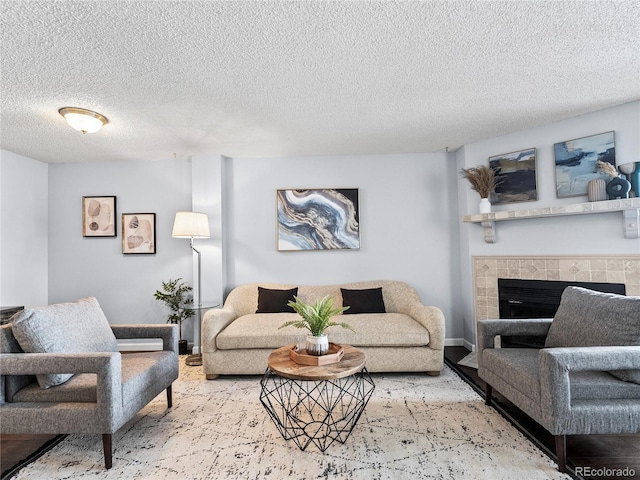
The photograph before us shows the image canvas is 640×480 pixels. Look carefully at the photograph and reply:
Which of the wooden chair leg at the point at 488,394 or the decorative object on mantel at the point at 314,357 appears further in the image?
the wooden chair leg at the point at 488,394

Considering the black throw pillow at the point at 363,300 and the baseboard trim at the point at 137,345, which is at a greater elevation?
the black throw pillow at the point at 363,300

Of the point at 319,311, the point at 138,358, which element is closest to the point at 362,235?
the point at 319,311

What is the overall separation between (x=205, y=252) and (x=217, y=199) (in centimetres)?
67

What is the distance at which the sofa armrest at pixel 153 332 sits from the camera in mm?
2586

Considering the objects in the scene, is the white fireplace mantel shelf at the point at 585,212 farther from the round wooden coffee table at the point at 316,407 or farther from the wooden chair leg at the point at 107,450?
the wooden chair leg at the point at 107,450

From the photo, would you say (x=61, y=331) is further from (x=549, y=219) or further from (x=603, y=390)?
(x=549, y=219)

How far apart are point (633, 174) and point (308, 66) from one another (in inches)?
109

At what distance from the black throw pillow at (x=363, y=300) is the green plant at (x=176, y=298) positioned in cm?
187

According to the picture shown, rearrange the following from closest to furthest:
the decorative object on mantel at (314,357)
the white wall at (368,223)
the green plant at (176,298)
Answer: the decorative object on mantel at (314,357) < the green plant at (176,298) < the white wall at (368,223)

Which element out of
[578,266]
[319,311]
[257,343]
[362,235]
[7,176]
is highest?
[7,176]

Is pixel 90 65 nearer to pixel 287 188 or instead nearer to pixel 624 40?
pixel 287 188

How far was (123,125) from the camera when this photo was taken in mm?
3094

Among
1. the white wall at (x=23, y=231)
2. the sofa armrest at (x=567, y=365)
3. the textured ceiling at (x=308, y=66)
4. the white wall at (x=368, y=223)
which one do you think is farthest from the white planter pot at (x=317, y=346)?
the white wall at (x=23, y=231)

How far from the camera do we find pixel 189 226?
11.9ft
